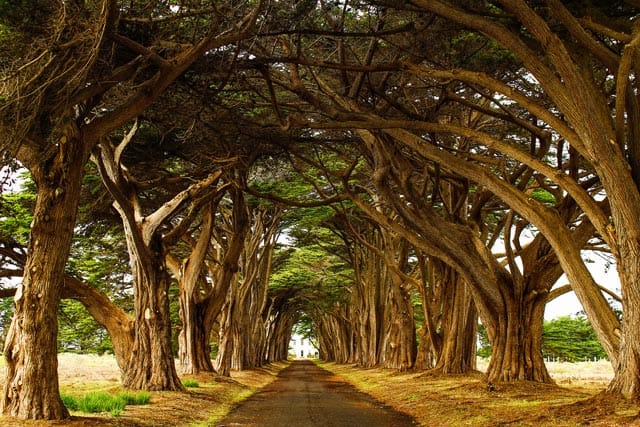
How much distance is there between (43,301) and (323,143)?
803cm

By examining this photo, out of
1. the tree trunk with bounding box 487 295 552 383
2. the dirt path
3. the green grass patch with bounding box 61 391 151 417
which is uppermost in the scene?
the tree trunk with bounding box 487 295 552 383

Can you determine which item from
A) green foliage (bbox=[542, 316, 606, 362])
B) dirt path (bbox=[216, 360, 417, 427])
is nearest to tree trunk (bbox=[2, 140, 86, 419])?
dirt path (bbox=[216, 360, 417, 427])

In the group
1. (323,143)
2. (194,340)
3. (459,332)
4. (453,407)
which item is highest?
(323,143)

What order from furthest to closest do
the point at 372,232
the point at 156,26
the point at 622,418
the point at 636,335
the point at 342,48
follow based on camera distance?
the point at 372,232, the point at 342,48, the point at 156,26, the point at 636,335, the point at 622,418

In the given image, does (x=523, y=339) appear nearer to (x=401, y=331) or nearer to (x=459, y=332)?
(x=459, y=332)

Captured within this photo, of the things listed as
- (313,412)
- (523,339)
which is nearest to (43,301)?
(313,412)

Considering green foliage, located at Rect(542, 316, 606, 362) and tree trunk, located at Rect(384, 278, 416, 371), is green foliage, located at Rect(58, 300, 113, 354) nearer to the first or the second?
tree trunk, located at Rect(384, 278, 416, 371)

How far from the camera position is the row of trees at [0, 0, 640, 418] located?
750cm

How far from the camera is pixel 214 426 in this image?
29.2 ft

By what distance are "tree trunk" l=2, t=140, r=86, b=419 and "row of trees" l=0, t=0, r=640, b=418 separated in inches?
0.9

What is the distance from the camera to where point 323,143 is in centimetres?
1455

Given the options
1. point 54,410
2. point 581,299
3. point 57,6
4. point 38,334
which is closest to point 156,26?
point 57,6

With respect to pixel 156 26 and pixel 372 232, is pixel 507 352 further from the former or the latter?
pixel 372 232

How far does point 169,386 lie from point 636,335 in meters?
8.74
